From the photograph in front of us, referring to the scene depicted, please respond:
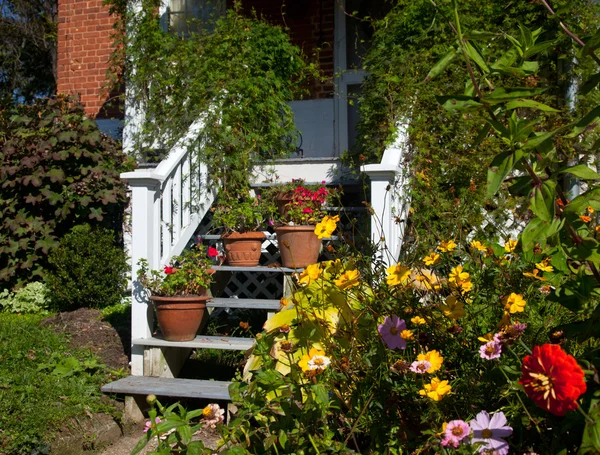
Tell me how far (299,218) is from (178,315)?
1308 mm

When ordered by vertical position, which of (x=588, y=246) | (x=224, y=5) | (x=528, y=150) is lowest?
(x=588, y=246)

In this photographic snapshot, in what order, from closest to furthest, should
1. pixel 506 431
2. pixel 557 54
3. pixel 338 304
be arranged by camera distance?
1. pixel 506 431
2. pixel 338 304
3. pixel 557 54

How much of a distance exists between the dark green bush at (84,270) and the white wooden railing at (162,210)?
4.78 feet

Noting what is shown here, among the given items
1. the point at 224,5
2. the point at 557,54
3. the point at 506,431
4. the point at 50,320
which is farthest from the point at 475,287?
the point at 224,5

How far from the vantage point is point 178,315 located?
418 cm

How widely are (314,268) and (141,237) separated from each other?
2.53 metres

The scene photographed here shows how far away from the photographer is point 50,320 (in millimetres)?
5727

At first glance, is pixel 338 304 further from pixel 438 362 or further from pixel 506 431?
pixel 506 431

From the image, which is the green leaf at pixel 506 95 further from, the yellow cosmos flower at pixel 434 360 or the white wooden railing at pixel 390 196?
the white wooden railing at pixel 390 196

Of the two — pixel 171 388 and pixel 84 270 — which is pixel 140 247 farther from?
pixel 84 270

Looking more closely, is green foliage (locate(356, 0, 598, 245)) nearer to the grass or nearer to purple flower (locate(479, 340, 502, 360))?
the grass

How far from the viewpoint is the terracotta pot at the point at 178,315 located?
13.6 ft

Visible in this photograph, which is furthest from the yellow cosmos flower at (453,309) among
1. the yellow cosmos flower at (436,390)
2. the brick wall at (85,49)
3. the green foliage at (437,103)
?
the brick wall at (85,49)

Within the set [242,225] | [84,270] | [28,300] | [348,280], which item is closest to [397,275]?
[348,280]
